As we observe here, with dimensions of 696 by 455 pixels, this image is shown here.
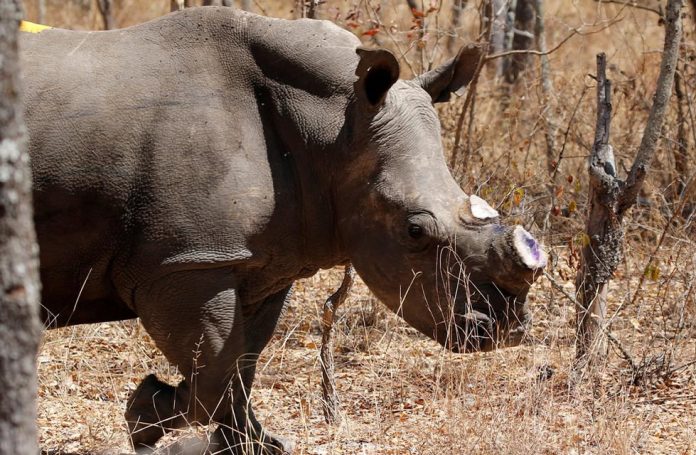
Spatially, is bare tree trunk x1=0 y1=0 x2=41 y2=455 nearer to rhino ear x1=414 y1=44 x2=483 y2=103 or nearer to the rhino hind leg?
the rhino hind leg

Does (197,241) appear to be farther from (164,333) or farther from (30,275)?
(30,275)

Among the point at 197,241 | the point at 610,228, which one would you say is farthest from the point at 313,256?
the point at 610,228

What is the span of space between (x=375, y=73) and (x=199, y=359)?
135 cm

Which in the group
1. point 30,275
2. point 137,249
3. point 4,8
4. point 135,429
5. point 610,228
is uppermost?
point 4,8

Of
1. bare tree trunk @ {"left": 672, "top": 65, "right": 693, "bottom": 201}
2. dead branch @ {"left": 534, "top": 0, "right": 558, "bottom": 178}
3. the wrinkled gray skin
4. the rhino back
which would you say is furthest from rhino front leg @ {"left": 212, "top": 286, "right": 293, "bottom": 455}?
bare tree trunk @ {"left": 672, "top": 65, "right": 693, "bottom": 201}

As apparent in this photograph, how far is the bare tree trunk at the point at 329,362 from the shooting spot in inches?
235

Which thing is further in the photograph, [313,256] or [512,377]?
[512,377]

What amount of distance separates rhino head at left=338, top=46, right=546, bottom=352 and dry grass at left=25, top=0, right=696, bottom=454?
0.38 meters

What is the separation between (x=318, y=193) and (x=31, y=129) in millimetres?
1165

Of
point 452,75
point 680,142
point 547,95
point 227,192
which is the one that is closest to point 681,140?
point 680,142

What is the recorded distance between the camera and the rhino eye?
4.70m

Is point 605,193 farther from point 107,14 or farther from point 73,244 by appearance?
point 107,14

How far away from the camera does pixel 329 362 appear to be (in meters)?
6.11

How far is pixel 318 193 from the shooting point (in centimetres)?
482
